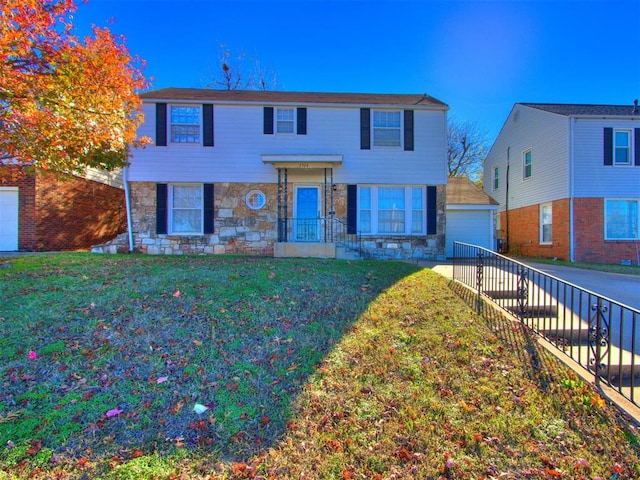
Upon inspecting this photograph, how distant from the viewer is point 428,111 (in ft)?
37.9

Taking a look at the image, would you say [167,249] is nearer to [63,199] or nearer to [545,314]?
[63,199]

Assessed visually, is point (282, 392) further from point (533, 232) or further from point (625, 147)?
point (625, 147)

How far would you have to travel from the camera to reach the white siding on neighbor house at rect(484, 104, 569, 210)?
1311 cm

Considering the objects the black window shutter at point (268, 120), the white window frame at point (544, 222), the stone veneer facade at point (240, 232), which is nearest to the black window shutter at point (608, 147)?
the white window frame at point (544, 222)

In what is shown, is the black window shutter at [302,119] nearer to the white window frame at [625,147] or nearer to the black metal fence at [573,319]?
the black metal fence at [573,319]

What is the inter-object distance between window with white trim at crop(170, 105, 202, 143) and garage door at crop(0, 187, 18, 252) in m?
5.38

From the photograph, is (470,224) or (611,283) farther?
(470,224)

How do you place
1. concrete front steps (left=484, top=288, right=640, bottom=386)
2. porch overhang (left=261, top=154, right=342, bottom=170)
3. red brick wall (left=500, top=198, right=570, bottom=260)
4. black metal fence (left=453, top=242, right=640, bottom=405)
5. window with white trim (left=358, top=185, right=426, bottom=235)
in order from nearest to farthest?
black metal fence (left=453, top=242, right=640, bottom=405) < concrete front steps (left=484, top=288, right=640, bottom=386) < porch overhang (left=261, top=154, right=342, bottom=170) < window with white trim (left=358, top=185, right=426, bottom=235) < red brick wall (left=500, top=198, right=570, bottom=260)

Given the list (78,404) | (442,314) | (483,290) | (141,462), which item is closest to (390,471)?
(141,462)

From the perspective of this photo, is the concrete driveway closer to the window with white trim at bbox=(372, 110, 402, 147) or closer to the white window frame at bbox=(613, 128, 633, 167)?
the white window frame at bbox=(613, 128, 633, 167)

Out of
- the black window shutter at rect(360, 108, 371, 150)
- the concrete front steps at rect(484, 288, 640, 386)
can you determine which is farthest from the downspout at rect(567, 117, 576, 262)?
the concrete front steps at rect(484, 288, 640, 386)

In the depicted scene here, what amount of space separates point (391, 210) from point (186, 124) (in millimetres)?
7282

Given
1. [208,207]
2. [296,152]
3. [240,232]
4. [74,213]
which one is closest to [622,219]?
[296,152]

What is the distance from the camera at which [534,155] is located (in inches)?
583
